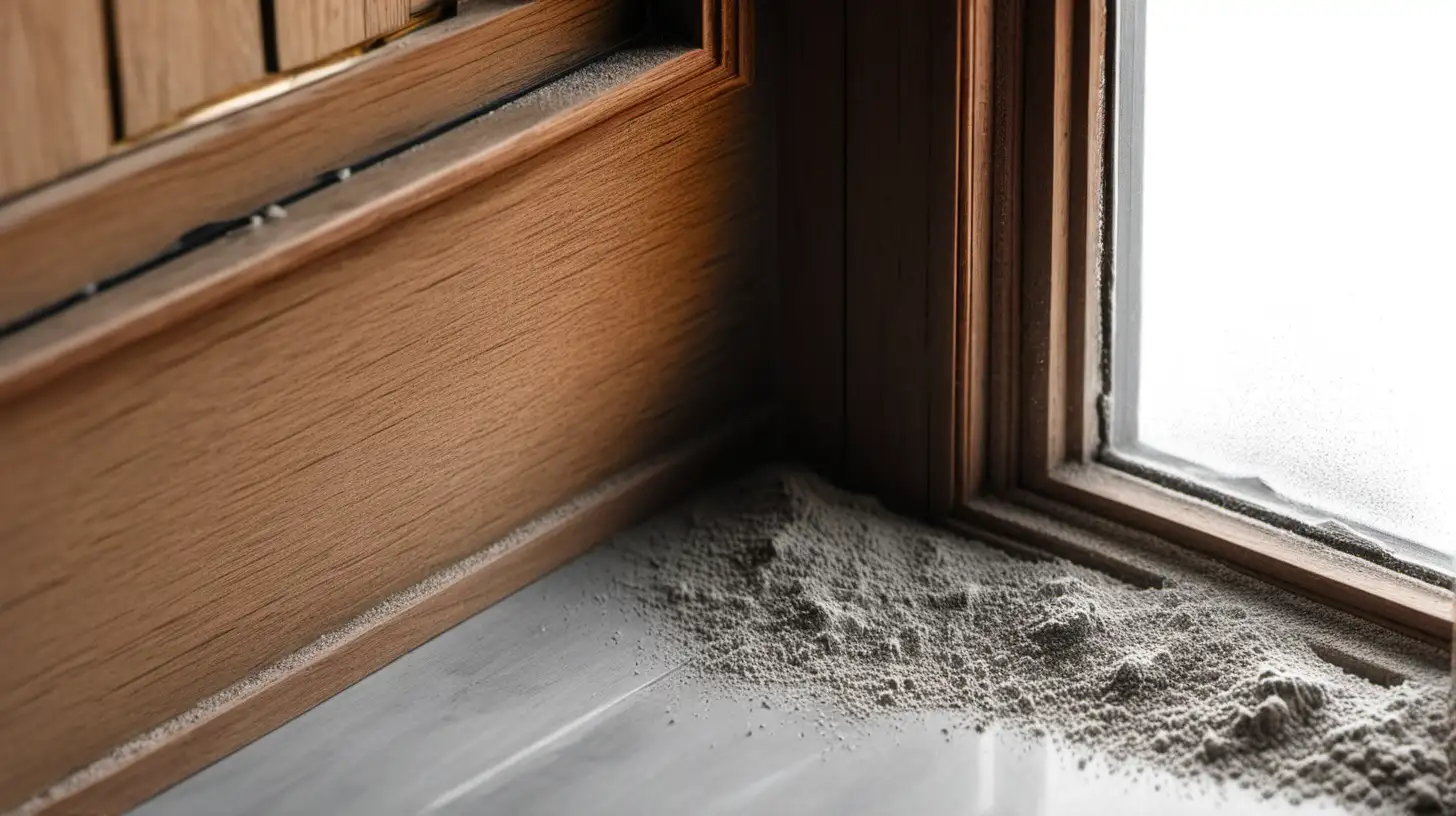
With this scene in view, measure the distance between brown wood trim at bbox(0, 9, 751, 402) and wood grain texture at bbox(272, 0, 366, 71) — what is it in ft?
0.28

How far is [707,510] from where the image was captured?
1.55 metres

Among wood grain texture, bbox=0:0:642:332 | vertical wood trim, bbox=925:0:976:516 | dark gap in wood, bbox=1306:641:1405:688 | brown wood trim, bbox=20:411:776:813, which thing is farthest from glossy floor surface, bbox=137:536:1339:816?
wood grain texture, bbox=0:0:642:332

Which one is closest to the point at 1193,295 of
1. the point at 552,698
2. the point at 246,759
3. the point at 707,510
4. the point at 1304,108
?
the point at 1304,108

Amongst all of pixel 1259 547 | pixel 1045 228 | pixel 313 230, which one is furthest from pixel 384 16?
pixel 1259 547

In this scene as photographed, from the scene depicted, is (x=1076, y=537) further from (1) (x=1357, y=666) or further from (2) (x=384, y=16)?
(2) (x=384, y=16)

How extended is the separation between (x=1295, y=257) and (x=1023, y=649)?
35cm

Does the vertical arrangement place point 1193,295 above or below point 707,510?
above

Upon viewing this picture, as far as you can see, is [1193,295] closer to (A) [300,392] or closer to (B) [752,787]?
(B) [752,787]

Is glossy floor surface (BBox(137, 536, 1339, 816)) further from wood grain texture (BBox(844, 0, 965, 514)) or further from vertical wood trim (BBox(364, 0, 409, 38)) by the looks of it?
vertical wood trim (BBox(364, 0, 409, 38))

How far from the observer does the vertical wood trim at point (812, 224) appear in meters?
1.48

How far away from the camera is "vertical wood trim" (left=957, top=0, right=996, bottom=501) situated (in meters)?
1.40

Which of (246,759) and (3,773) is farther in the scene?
(246,759)

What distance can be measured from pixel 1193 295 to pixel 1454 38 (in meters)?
0.29

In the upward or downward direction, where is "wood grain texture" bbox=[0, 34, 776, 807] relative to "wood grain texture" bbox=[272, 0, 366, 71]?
downward
